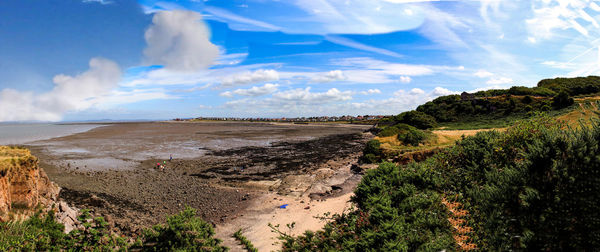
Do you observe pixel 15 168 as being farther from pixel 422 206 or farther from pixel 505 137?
pixel 505 137

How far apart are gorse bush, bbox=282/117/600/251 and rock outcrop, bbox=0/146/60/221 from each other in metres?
8.63

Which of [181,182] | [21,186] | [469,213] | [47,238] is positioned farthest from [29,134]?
[469,213]

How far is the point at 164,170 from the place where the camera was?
74.0 ft

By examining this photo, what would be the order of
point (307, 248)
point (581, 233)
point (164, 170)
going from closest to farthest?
1. point (581, 233)
2. point (307, 248)
3. point (164, 170)

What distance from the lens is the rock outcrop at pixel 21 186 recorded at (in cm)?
760

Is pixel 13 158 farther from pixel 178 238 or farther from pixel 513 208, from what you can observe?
pixel 513 208

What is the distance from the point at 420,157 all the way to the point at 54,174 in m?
29.5

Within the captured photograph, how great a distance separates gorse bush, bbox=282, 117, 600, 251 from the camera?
14.9 ft

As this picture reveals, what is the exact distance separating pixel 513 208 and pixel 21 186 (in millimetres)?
14342

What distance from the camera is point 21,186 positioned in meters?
8.20

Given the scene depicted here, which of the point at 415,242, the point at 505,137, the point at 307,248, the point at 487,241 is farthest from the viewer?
the point at 505,137

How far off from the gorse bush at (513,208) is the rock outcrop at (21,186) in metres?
8.63

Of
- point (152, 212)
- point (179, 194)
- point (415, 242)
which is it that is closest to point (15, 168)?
point (152, 212)

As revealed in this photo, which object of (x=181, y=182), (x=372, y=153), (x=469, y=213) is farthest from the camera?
(x=372, y=153)
